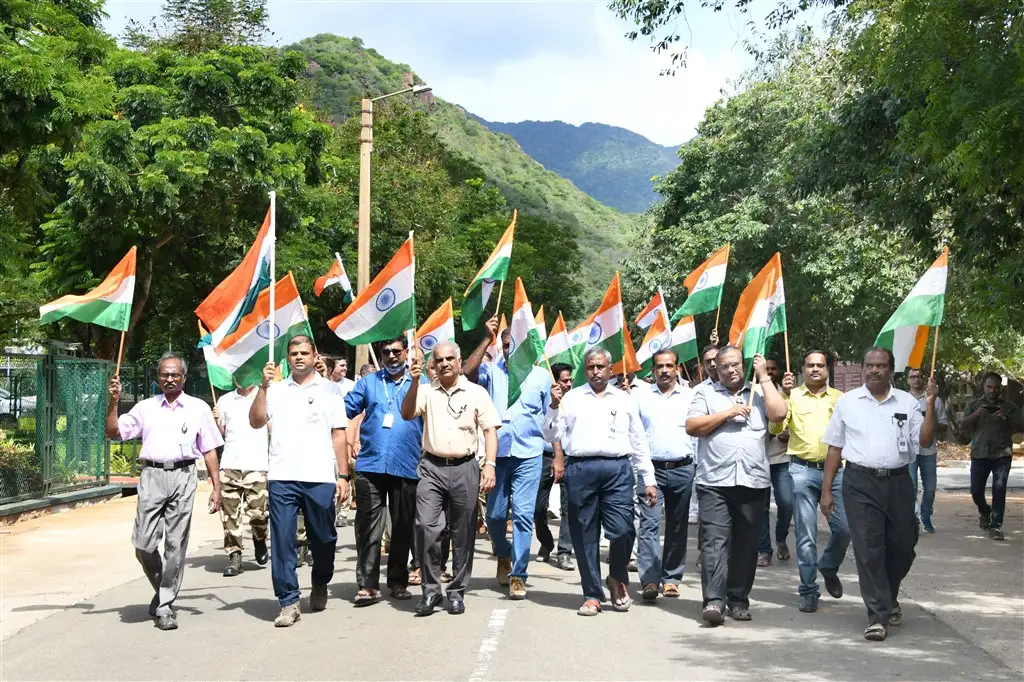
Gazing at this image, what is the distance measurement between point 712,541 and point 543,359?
10.1 feet

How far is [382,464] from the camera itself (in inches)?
387

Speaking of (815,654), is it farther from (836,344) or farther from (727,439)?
(836,344)

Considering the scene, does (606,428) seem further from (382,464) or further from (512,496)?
(382,464)

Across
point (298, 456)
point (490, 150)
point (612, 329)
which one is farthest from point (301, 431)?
point (490, 150)

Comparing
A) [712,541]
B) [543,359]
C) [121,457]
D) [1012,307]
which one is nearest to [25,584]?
[543,359]

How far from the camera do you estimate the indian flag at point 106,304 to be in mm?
9898

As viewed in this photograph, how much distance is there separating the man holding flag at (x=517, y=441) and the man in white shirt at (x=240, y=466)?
216cm

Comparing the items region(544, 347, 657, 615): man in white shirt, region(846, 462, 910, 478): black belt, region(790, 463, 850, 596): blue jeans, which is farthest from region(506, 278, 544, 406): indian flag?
region(846, 462, 910, 478): black belt

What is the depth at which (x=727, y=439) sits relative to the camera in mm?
9164

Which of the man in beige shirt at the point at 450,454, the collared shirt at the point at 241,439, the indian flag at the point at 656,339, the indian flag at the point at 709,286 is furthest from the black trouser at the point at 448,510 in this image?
the indian flag at the point at 656,339

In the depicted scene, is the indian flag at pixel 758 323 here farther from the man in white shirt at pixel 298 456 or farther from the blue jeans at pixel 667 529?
the man in white shirt at pixel 298 456

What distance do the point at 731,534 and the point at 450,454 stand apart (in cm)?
213

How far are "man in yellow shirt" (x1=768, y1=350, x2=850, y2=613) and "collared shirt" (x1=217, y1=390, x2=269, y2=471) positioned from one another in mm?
4650

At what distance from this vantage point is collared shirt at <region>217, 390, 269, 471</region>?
38.4 feet
